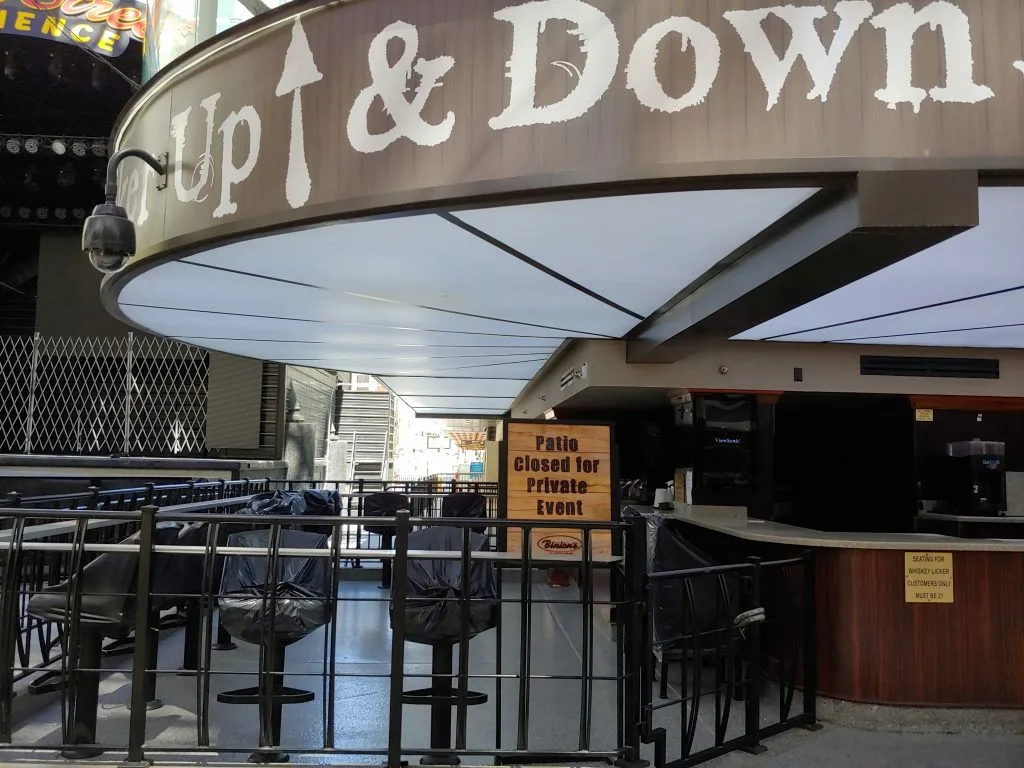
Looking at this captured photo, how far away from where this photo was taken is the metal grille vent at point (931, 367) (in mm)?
6969

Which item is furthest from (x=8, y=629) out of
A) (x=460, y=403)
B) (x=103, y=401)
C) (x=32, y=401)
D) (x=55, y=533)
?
(x=460, y=403)

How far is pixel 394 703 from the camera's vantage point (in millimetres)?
3209

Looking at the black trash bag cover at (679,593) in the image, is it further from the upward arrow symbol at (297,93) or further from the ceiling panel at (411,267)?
the upward arrow symbol at (297,93)

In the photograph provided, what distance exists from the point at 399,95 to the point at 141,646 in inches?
106

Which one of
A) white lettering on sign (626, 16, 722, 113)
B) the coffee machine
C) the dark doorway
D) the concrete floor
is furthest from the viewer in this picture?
the dark doorway

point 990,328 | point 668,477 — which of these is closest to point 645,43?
point 990,328

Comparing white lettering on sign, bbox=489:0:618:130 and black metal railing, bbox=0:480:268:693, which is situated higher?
white lettering on sign, bbox=489:0:618:130

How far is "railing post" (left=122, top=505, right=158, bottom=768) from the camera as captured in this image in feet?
10.5

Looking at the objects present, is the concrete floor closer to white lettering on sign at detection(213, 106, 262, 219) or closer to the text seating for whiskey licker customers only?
the text seating for whiskey licker customers only

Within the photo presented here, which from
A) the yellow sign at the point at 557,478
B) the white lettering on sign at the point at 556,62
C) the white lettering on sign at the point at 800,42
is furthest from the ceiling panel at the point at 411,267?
the white lettering on sign at the point at 800,42

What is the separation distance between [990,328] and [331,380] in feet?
46.9

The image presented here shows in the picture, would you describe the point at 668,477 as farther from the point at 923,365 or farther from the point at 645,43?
the point at 645,43

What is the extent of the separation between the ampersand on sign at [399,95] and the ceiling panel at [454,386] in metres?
Result: 7.38

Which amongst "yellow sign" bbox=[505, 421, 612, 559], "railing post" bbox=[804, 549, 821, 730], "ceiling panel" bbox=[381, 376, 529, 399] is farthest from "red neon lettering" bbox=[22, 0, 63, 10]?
"railing post" bbox=[804, 549, 821, 730]
